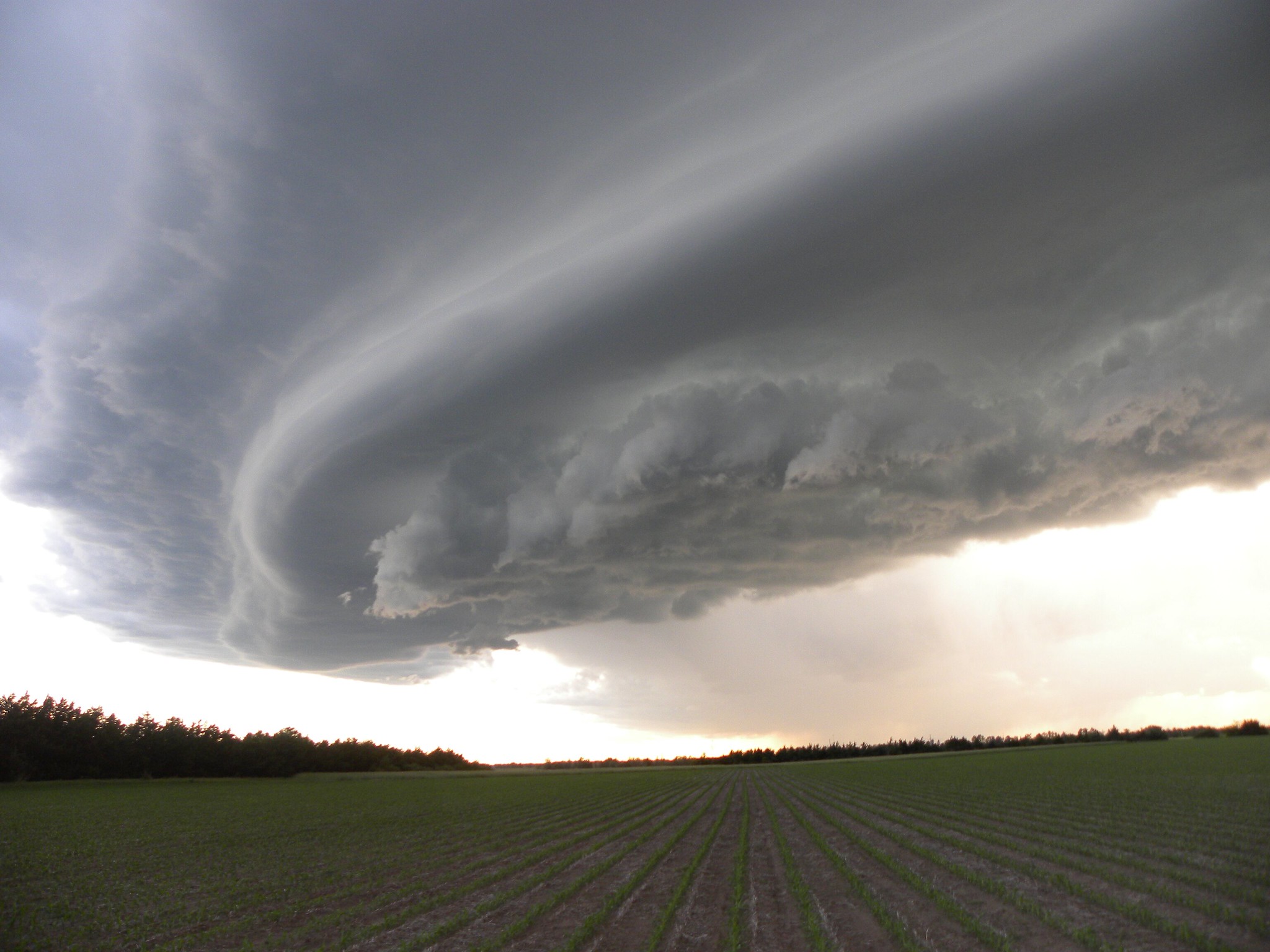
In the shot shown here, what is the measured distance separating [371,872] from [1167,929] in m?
27.1

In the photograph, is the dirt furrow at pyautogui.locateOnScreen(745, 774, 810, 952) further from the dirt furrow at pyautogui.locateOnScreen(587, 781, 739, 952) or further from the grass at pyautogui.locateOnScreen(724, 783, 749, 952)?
the dirt furrow at pyautogui.locateOnScreen(587, 781, 739, 952)

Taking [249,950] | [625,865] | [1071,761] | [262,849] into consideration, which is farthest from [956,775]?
[249,950]

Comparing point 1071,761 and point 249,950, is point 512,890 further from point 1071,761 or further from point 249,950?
point 1071,761

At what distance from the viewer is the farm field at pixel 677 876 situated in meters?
18.8

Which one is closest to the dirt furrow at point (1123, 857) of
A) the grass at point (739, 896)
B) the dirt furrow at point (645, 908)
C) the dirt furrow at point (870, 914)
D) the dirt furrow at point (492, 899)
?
the dirt furrow at point (870, 914)

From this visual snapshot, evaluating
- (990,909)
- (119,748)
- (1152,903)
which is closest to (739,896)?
(990,909)

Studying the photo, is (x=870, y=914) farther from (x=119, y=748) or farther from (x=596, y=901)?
(x=119, y=748)

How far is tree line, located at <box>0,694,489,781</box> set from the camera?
101 meters

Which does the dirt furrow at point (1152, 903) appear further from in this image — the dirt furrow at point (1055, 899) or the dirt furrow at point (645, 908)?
the dirt furrow at point (645, 908)

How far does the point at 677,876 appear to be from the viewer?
87.9 feet

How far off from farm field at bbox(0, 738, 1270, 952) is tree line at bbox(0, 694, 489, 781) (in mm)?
59238

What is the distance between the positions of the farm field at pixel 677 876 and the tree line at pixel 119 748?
194 feet

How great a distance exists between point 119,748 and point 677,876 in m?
125

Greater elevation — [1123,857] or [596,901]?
[1123,857]
